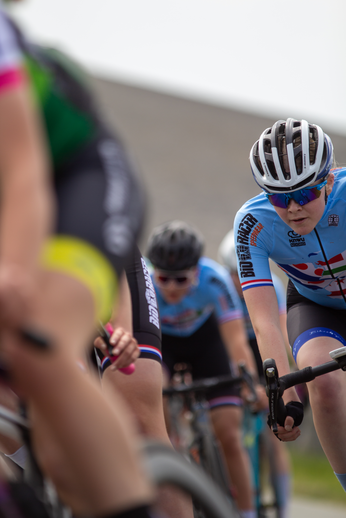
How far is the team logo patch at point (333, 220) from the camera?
3.50 m

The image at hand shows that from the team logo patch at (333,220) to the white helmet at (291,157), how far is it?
0.25 metres

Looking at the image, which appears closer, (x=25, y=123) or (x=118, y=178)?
(x=25, y=123)

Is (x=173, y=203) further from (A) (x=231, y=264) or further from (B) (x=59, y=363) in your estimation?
(B) (x=59, y=363)

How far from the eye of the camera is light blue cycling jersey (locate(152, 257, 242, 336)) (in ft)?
19.8

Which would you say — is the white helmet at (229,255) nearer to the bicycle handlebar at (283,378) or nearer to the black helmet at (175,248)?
Result: the black helmet at (175,248)

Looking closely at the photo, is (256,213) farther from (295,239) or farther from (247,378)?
(247,378)

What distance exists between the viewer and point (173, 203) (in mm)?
24188

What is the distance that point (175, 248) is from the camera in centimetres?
576

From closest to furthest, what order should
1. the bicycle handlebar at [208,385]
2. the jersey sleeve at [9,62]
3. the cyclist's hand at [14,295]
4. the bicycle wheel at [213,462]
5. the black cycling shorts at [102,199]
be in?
the cyclist's hand at [14,295] < the jersey sleeve at [9,62] < the black cycling shorts at [102,199] < the bicycle wheel at [213,462] < the bicycle handlebar at [208,385]

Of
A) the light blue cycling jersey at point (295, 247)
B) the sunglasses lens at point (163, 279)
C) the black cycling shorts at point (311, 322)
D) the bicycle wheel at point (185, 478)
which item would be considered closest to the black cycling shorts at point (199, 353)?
the sunglasses lens at point (163, 279)

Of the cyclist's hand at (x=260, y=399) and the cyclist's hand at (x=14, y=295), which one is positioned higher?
the cyclist's hand at (x=14, y=295)

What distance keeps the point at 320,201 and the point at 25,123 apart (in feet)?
7.35

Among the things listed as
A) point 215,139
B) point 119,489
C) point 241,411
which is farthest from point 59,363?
point 215,139

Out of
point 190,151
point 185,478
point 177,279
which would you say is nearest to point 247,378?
point 177,279
